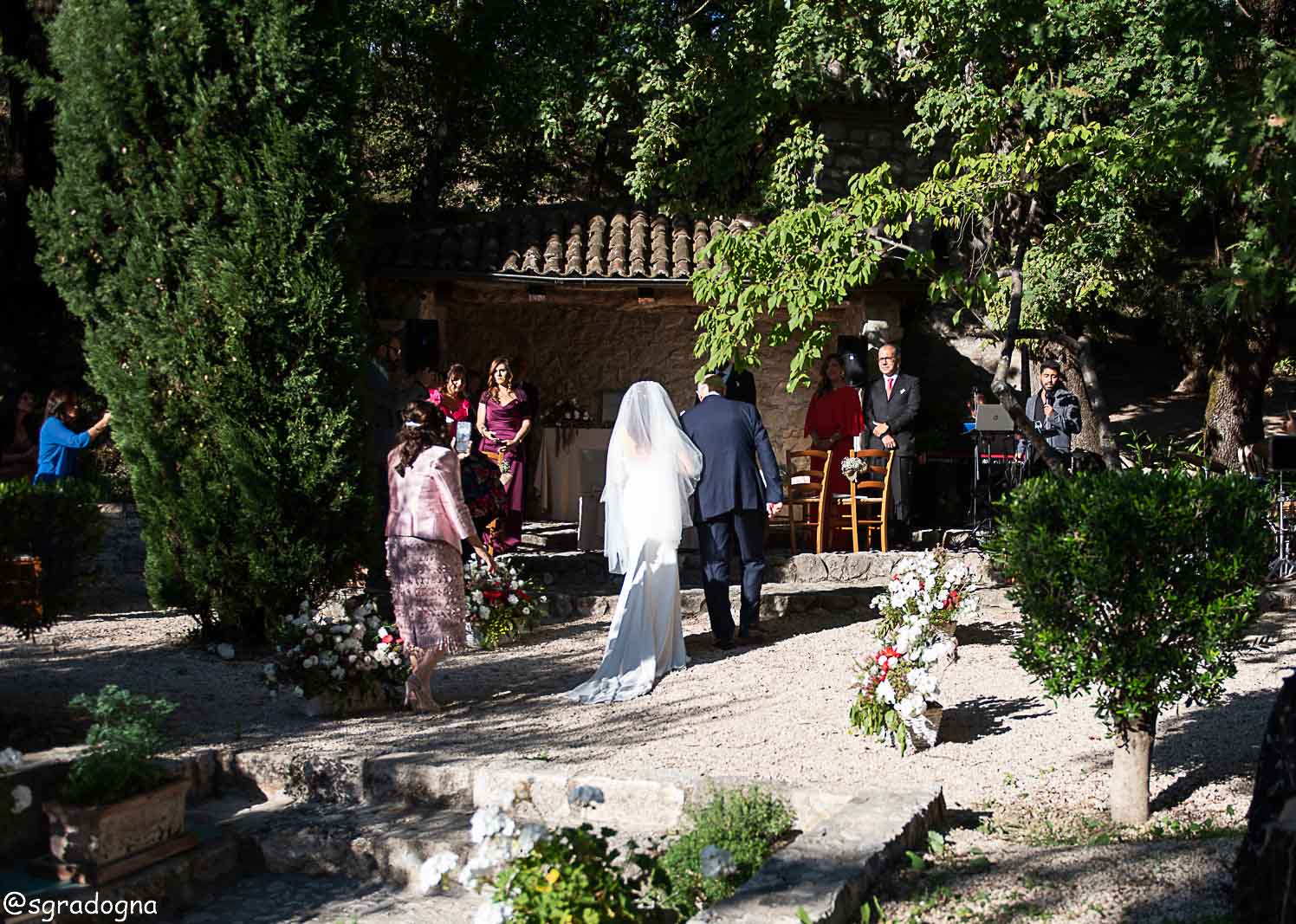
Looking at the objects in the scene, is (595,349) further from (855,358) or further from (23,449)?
(23,449)

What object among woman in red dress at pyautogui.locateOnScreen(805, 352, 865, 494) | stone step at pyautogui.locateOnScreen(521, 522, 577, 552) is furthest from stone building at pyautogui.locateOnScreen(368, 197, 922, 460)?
woman in red dress at pyautogui.locateOnScreen(805, 352, 865, 494)

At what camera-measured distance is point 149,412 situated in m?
8.38

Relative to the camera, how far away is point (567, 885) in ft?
11.3

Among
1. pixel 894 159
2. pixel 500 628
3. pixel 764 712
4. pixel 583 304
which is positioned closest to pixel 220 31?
pixel 500 628

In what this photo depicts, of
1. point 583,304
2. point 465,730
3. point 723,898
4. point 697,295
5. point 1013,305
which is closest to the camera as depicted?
point 723,898

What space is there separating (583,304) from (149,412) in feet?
23.8

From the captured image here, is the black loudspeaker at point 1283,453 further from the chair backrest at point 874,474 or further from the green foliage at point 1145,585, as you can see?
the green foliage at point 1145,585

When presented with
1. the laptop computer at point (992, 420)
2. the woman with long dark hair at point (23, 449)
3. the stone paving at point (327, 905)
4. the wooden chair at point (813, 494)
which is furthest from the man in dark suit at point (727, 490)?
the woman with long dark hair at point (23, 449)

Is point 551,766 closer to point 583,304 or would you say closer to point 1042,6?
point 1042,6

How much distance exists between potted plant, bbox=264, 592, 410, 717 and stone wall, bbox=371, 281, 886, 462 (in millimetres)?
8374

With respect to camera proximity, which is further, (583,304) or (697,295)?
(583,304)

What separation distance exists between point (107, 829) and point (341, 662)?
7.06 feet

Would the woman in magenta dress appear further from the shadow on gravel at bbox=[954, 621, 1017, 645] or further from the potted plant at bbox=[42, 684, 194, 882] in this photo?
the potted plant at bbox=[42, 684, 194, 882]

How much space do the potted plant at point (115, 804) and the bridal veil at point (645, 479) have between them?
3.31 m
